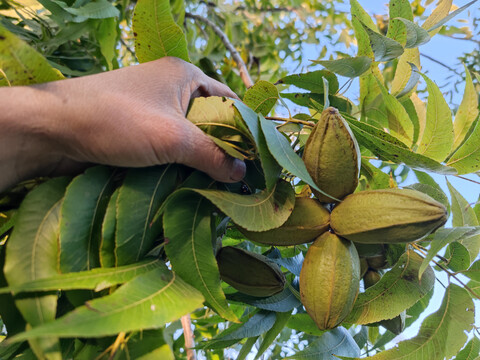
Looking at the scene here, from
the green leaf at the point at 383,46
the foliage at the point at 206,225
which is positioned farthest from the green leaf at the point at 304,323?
the green leaf at the point at 383,46

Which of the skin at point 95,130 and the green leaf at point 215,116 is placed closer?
the skin at point 95,130

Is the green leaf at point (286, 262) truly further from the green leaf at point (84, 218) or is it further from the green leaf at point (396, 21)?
the green leaf at point (396, 21)

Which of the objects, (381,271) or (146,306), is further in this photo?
(381,271)

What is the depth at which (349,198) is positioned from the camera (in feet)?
3.57

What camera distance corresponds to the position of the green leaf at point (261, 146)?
38.2 inches

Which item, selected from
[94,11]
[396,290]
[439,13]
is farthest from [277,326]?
[94,11]

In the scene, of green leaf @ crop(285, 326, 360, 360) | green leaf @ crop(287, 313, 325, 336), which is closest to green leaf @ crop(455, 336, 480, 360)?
green leaf @ crop(285, 326, 360, 360)

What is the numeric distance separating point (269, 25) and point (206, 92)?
3.11m

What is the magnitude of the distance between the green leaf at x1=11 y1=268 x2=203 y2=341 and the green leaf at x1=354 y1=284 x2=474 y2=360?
2.18 feet

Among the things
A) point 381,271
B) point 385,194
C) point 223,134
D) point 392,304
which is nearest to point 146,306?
point 223,134

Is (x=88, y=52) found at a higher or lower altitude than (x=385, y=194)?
lower

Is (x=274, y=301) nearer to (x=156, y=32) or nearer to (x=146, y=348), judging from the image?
(x=146, y=348)

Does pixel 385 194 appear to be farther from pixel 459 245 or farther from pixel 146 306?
pixel 146 306

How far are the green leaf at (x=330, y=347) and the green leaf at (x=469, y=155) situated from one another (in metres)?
0.68
